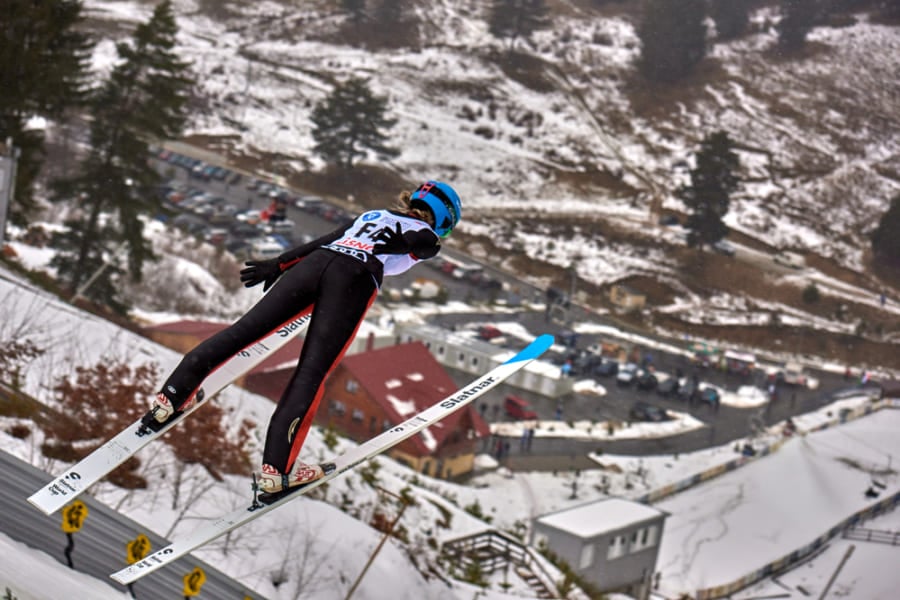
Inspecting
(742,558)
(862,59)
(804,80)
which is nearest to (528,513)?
(742,558)

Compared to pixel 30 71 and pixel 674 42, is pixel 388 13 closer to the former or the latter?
pixel 674 42

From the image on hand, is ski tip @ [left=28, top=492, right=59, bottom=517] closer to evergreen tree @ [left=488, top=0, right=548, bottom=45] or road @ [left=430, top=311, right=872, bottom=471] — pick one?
road @ [left=430, top=311, right=872, bottom=471]

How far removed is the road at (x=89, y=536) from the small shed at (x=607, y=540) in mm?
14258

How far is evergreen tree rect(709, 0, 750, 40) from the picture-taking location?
288ft

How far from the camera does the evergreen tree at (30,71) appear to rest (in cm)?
1956

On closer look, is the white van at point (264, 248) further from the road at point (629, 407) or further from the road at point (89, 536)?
the road at point (89, 536)

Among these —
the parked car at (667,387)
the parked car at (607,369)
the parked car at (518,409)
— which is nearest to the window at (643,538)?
the parked car at (518,409)

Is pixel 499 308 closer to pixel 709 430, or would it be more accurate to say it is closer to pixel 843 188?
pixel 709 430

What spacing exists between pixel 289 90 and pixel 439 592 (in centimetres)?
6505

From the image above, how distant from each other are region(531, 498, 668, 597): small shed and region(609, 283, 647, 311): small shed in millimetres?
28532

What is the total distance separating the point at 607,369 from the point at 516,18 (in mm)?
52280

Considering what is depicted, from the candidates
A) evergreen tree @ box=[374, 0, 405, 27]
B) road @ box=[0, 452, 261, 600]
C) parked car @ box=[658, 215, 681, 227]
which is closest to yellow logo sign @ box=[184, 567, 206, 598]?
road @ box=[0, 452, 261, 600]

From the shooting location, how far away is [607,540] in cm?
2052

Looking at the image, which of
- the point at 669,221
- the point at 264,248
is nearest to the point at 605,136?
the point at 669,221
